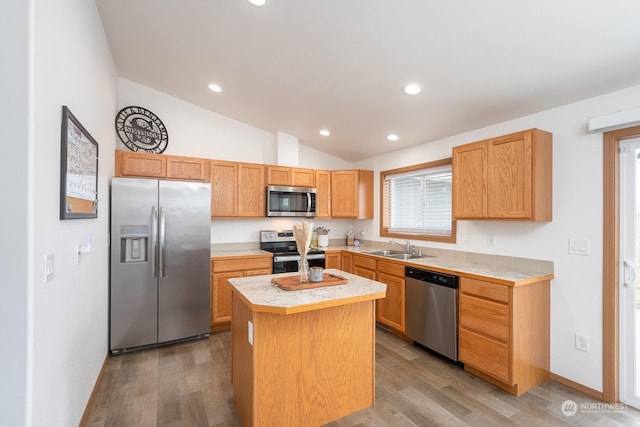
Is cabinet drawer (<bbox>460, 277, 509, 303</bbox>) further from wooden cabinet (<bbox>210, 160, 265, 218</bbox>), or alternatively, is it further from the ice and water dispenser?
the ice and water dispenser

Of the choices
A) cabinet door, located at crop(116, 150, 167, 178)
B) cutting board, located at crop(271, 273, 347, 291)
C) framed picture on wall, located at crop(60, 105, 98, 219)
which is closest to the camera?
framed picture on wall, located at crop(60, 105, 98, 219)

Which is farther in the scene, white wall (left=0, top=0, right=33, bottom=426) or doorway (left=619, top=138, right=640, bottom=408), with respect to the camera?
doorway (left=619, top=138, right=640, bottom=408)

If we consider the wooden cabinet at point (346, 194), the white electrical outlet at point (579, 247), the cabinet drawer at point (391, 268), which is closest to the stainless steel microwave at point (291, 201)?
the wooden cabinet at point (346, 194)

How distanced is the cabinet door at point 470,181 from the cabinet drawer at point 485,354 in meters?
1.12

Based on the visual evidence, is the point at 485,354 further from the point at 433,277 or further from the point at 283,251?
the point at 283,251

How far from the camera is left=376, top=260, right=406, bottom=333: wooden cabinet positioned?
11.1 ft

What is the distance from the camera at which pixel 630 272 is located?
7.32 feet

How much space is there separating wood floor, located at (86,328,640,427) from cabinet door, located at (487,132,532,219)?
1.47 m

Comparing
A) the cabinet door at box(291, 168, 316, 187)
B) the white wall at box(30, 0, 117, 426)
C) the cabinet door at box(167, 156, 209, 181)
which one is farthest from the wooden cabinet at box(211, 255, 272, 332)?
the cabinet door at box(291, 168, 316, 187)

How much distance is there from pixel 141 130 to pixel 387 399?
3989 mm

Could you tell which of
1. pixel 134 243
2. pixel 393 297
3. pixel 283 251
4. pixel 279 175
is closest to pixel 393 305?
pixel 393 297

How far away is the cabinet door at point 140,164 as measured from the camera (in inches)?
131

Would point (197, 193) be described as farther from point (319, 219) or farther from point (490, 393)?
point (490, 393)

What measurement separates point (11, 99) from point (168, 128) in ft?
9.88
